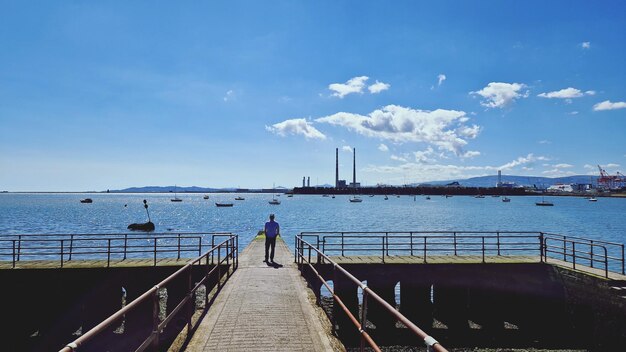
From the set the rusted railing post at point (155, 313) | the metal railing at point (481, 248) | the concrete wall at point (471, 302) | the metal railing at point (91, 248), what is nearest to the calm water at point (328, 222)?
the metal railing at point (91, 248)

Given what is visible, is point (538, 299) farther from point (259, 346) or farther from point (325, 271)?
point (259, 346)

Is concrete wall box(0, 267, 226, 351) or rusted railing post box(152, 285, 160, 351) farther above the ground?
rusted railing post box(152, 285, 160, 351)

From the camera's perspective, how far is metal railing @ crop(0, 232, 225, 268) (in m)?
16.5

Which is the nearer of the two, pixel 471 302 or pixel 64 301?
pixel 64 301

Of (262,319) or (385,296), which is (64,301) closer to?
(262,319)

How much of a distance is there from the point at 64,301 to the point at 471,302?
15.6 metres

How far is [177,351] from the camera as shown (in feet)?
22.3

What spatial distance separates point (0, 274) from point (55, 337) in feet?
10.6

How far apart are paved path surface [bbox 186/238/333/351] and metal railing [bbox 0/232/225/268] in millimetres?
3801

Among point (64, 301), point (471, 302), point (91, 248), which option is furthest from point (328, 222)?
point (64, 301)

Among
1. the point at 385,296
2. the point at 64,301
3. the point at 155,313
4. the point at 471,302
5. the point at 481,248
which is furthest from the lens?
the point at 481,248

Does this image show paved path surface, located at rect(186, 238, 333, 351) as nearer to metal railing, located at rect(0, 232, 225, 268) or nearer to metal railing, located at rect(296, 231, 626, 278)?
metal railing, located at rect(296, 231, 626, 278)

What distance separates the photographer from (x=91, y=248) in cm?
2845

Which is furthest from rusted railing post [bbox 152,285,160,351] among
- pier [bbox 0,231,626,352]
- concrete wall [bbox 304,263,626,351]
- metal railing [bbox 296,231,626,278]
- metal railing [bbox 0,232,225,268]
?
concrete wall [bbox 304,263,626,351]
